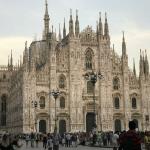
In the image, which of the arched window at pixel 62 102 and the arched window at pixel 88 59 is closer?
the arched window at pixel 62 102

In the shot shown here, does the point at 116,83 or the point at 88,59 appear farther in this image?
the point at 116,83

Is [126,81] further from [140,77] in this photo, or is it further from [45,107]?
[45,107]

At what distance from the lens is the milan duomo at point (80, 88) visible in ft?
194

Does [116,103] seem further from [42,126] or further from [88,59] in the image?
[42,126]

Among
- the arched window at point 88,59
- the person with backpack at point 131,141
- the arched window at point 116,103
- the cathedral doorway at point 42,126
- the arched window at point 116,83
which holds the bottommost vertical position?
the person with backpack at point 131,141

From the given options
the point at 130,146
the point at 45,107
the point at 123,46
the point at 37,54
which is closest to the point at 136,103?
the point at 123,46

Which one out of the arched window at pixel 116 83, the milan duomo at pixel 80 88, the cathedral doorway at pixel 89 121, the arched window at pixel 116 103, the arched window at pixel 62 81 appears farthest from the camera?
the arched window at pixel 116 83

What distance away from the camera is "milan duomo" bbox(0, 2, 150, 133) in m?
59.2

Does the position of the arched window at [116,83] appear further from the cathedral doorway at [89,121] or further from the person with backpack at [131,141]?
the person with backpack at [131,141]

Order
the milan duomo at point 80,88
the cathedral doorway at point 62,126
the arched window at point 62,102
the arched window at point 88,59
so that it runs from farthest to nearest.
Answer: the arched window at point 88,59 < the arched window at point 62,102 < the cathedral doorway at point 62,126 < the milan duomo at point 80,88

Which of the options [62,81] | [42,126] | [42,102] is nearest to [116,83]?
[62,81]

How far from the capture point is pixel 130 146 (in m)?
9.49

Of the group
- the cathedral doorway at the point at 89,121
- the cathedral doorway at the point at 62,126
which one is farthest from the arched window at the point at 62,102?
the cathedral doorway at the point at 89,121

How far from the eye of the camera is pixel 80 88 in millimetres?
61500
